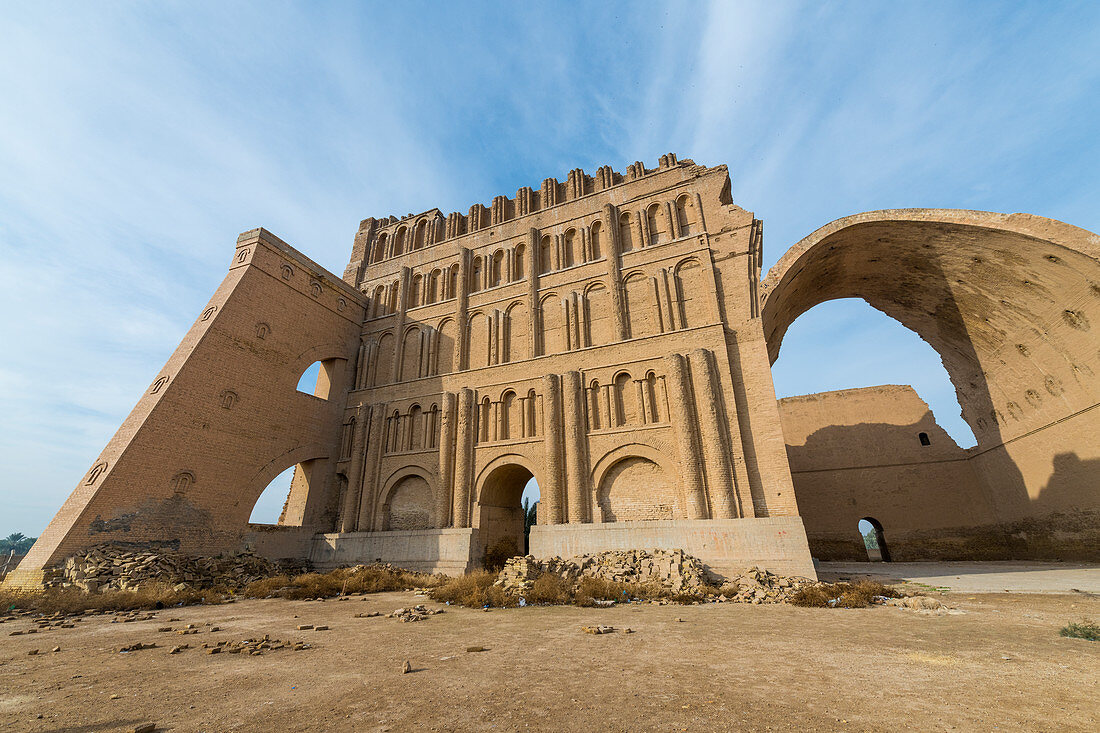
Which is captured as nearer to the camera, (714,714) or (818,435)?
(714,714)

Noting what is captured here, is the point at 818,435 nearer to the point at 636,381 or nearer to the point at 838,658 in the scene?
the point at 636,381

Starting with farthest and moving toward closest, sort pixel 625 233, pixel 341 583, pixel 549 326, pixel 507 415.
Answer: pixel 625 233 → pixel 549 326 → pixel 507 415 → pixel 341 583

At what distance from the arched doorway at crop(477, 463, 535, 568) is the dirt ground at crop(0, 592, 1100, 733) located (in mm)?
8993

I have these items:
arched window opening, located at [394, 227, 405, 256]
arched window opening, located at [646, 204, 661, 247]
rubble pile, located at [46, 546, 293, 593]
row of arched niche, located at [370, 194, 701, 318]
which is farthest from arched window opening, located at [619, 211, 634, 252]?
rubble pile, located at [46, 546, 293, 593]

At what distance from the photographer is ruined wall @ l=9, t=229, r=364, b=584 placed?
1264 cm

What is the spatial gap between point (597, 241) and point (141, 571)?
1808cm

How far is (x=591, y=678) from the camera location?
425 cm

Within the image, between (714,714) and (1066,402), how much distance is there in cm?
2029

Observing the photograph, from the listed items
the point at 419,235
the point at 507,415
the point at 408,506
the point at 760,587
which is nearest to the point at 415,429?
the point at 408,506

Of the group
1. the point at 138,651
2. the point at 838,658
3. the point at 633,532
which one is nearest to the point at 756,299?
the point at 633,532

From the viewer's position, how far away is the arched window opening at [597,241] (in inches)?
732

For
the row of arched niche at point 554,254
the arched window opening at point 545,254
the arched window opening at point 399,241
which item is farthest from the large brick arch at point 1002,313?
the arched window opening at point 399,241

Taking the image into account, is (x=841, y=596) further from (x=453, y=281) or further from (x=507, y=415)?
(x=453, y=281)

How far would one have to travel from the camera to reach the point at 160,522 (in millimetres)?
13367
